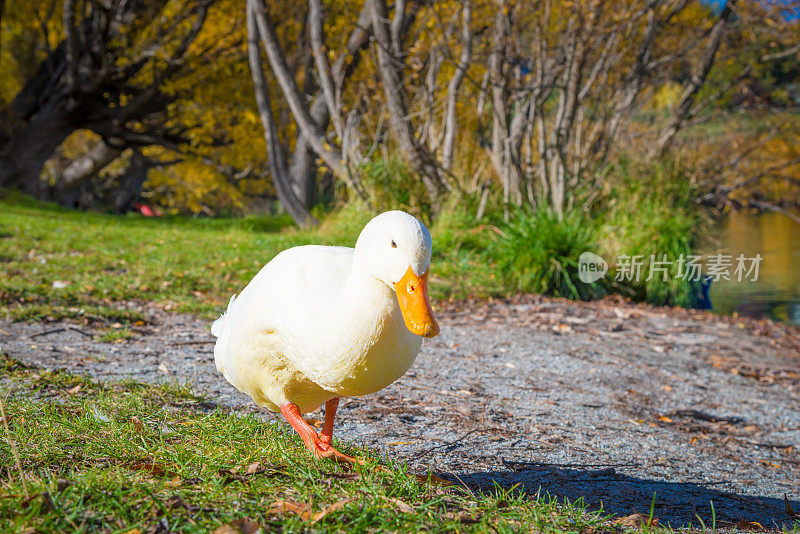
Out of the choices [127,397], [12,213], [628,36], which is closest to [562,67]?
[628,36]

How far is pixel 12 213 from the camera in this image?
36.5 ft

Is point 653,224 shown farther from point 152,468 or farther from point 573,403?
point 152,468

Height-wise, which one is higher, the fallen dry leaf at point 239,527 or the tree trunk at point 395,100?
the tree trunk at point 395,100

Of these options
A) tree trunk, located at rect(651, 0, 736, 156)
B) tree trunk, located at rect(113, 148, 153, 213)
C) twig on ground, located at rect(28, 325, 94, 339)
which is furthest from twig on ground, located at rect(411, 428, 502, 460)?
tree trunk, located at rect(113, 148, 153, 213)

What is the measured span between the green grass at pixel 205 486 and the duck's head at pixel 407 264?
622mm

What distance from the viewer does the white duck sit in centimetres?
197

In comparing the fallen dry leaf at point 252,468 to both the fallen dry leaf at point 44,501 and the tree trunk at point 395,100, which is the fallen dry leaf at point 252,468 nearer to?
the fallen dry leaf at point 44,501

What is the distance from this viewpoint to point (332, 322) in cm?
215

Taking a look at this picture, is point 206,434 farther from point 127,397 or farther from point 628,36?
point 628,36

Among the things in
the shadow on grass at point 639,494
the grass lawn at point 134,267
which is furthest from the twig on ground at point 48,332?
the shadow on grass at point 639,494

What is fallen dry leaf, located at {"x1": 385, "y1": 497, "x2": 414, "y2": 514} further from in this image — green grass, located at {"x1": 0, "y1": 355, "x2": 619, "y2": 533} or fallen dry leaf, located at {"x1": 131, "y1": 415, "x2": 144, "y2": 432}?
fallen dry leaf, located at {"x1": 131, "y1": 415, "x2": 144, "y2": 432}

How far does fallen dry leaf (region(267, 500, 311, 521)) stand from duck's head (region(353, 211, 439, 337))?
64 centimetres

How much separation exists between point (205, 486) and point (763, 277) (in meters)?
11.6

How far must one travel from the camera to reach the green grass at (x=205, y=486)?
6.25 feet
